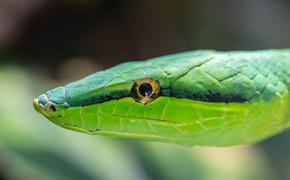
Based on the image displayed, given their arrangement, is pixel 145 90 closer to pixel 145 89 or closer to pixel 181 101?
pixel 145 89

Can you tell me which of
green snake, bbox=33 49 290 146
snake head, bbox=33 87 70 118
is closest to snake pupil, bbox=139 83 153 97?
green snake, bbox=33 49 290 146

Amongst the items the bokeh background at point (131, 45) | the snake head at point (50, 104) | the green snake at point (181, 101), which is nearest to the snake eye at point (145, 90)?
the green snake at point (181, 101)

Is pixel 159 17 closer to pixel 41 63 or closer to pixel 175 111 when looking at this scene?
pixel 41 63

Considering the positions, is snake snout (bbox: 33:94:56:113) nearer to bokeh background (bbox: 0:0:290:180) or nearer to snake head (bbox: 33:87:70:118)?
snake head (bbox: 33:87:70:118)

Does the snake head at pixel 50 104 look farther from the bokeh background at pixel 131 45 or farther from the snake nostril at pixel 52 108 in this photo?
the bokeh background at pixel 131 45

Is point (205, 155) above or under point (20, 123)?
under

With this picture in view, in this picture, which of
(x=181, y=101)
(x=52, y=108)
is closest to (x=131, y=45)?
(x=181, y=101)

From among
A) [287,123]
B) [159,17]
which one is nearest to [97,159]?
[287,123]
